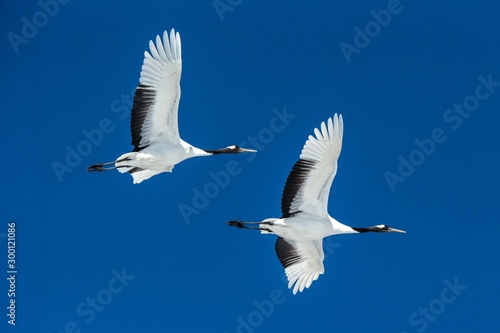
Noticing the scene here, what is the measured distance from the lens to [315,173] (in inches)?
1232

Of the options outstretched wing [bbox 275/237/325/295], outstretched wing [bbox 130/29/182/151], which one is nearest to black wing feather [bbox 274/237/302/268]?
outstretched wing [bbox 275/237/325/295]

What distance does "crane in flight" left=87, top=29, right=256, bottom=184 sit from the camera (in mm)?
31281

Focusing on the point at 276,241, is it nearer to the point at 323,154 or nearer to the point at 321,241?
the point at 321,241

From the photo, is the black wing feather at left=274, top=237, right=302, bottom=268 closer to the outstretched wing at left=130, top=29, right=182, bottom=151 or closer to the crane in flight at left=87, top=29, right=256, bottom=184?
the crane in flight at left=87, top=29, right=256, bottom=184

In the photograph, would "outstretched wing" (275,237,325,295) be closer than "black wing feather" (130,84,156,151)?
No

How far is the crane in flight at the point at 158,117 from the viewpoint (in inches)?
1232

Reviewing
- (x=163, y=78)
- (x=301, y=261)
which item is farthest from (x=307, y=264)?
(x=163, y=78)

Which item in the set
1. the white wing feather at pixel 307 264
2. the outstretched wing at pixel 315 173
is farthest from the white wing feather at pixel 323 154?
the white wing feather at pixel 307 264

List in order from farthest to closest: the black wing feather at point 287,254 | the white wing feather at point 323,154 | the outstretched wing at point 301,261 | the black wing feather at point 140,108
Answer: the black wing feather at point 287,254 < the outstretched wing at point 301,261 < the black wing feather at point 140,108 < the white wing feather at point 323,154

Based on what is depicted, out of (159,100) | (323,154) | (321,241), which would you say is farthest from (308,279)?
(159,100)

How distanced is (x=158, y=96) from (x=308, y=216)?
4665 millimetres

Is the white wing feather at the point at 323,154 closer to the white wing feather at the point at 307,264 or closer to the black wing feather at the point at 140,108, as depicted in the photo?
the white wing feather at the point at 307,264

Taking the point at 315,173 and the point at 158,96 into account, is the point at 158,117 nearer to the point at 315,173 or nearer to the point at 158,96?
the point at 158,96

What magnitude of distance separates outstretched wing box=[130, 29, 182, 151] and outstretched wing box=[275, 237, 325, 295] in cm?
393
